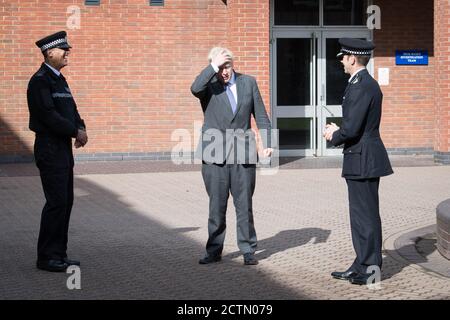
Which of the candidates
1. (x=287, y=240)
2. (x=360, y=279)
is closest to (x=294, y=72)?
(x=287, y=240)

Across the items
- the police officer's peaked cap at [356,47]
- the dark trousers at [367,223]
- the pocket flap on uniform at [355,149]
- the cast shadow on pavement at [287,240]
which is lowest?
the cast shadow on pavement at [287,240]

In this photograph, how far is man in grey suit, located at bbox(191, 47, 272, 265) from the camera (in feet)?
28.6

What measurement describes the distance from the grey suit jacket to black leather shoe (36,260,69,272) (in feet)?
5.21

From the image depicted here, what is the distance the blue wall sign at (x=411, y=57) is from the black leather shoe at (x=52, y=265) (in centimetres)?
1283

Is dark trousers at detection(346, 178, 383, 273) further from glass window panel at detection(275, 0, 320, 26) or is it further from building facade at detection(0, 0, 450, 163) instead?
glass window panel at detection(275, 0, 320, 26)

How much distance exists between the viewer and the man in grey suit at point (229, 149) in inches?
343

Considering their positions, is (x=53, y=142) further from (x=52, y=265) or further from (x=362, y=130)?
(x=362, y=130)

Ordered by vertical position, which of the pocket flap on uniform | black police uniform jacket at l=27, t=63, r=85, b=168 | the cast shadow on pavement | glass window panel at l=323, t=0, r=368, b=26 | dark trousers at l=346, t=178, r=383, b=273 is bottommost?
the cast shadow on pavement

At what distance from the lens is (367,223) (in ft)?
25.5

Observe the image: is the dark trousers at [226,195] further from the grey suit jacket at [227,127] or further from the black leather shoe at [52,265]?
the black leather shoe at [52,265]

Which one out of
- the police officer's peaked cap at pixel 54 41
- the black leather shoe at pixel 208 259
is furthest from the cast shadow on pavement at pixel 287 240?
the police officer's peaked cap at pixel 54 41

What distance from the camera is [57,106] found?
8539 millimetres

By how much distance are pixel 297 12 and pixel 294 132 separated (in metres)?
2.50

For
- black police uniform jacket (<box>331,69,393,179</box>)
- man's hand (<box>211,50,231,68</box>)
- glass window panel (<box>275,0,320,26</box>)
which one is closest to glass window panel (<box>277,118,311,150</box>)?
glass window panel (<box>275,0,320,26</box>)
